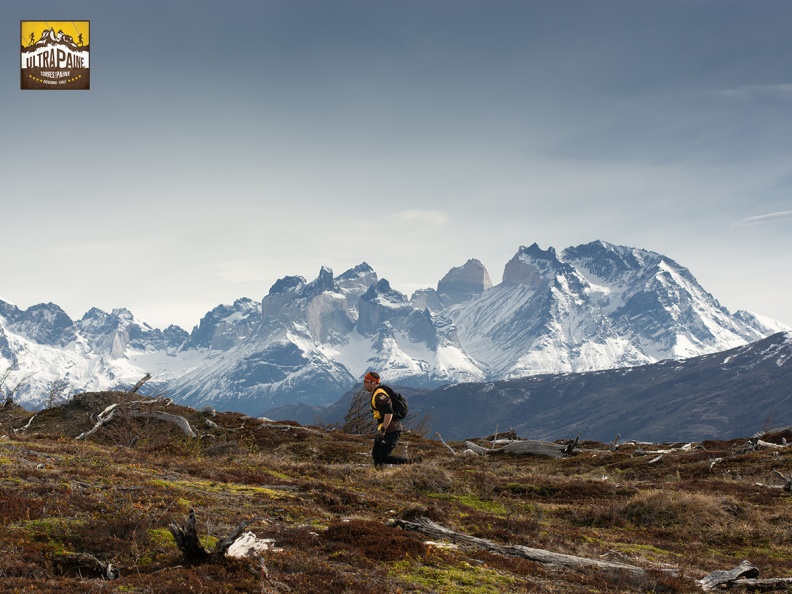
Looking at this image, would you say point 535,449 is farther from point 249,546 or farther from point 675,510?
point 249,546

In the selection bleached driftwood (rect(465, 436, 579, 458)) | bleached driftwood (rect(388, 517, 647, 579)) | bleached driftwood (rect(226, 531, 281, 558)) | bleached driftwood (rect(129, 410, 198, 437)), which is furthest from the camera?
bleached driftwood (rect(465, 436, 579, 458))

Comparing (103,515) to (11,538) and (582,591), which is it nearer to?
(11,538)

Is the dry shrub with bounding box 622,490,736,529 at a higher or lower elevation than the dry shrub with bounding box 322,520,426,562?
lower

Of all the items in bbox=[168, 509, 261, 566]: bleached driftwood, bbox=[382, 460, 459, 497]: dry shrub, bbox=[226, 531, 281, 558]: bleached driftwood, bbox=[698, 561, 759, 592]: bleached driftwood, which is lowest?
bbox=[382, 460, 459, 497]: dry shrub

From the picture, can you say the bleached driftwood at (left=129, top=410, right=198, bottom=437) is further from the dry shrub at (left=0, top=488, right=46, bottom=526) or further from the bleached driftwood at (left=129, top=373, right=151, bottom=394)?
the dry shrub at (left=0, top=488, right=46, bottom=526)

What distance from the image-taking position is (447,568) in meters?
12.3

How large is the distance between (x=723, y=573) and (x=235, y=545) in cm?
979

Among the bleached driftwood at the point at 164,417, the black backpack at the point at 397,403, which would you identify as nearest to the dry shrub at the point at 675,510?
the black backpack at the point at 397,403

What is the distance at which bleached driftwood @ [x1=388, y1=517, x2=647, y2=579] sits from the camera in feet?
44.8

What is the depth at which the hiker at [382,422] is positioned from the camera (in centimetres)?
2373

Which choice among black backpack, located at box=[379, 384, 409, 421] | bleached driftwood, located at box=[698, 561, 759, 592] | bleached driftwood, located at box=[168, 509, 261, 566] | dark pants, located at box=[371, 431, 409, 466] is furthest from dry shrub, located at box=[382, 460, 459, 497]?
bleached driftwood, located at box=[168, 509, 261, 566]

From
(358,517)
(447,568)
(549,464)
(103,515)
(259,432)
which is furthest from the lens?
(259,432)

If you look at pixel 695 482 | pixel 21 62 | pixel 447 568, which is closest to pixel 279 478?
pixel 447 568

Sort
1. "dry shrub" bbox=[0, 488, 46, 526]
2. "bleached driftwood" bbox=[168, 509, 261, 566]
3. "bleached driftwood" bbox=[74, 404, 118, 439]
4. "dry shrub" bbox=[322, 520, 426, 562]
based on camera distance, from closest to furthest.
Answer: "bleached driftwood" bbox=[168, 509, 261, 566] < "dry shrub" bbox=[0, 488, 46, 526] < "dry shrub" bbox=[322, 520, 426, 562] < "bleached driftwood" bbox=[74, 404, 118, 439]
